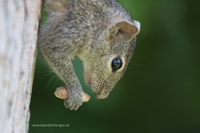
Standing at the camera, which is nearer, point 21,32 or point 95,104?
point 21,32

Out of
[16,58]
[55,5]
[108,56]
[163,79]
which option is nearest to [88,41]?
[108,56]

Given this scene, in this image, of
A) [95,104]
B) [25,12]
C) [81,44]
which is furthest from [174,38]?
[25,12]

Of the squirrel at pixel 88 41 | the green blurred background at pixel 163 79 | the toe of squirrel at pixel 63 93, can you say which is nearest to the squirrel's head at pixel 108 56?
the squirrel at pixel 88 41

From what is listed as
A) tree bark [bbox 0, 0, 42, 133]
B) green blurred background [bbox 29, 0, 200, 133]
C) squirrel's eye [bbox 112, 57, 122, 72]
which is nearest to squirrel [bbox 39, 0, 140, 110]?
squirrel's eye [bbox 112, 57, 122, 72]

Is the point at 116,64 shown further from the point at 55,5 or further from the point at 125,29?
the point at 55,5

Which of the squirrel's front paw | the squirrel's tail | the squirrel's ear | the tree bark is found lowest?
the squirrel's front paw

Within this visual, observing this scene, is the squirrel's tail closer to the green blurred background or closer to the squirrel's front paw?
the squirrel's front paw

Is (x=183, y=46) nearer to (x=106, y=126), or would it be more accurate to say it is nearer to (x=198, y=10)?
(x=198, y=10)
